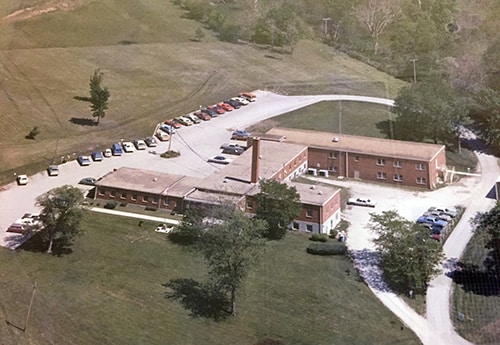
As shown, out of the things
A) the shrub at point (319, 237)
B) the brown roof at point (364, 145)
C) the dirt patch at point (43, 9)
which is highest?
the dirt patch at point (43, 9)

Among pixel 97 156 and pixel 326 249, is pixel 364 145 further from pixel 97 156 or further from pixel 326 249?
pixel 97 156

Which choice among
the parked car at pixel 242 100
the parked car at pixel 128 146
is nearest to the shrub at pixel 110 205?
the parked car at pixel 128 146

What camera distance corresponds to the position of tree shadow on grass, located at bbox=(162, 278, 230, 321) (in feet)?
24.8

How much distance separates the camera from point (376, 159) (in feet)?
38.0

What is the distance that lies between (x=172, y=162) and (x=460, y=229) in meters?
4.63

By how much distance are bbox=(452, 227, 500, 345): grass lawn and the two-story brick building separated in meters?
2.75

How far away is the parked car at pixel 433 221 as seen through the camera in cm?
1009

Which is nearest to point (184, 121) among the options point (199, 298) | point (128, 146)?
point (128, 146)

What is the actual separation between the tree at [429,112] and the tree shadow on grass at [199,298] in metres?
6.54

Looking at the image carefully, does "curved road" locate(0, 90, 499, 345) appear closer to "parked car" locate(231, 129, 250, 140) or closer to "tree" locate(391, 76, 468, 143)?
"parked car" locate(231, 129, 250, 140)

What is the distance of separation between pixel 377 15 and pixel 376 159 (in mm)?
8997

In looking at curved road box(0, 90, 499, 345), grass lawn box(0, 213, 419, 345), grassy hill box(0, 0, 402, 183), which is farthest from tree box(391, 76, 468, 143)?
grass lawn box(0, 213, 419, 345)

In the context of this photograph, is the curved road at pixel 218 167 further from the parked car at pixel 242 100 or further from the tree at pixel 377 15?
the tree at pixel 377 15

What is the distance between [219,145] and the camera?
41.1 ft
